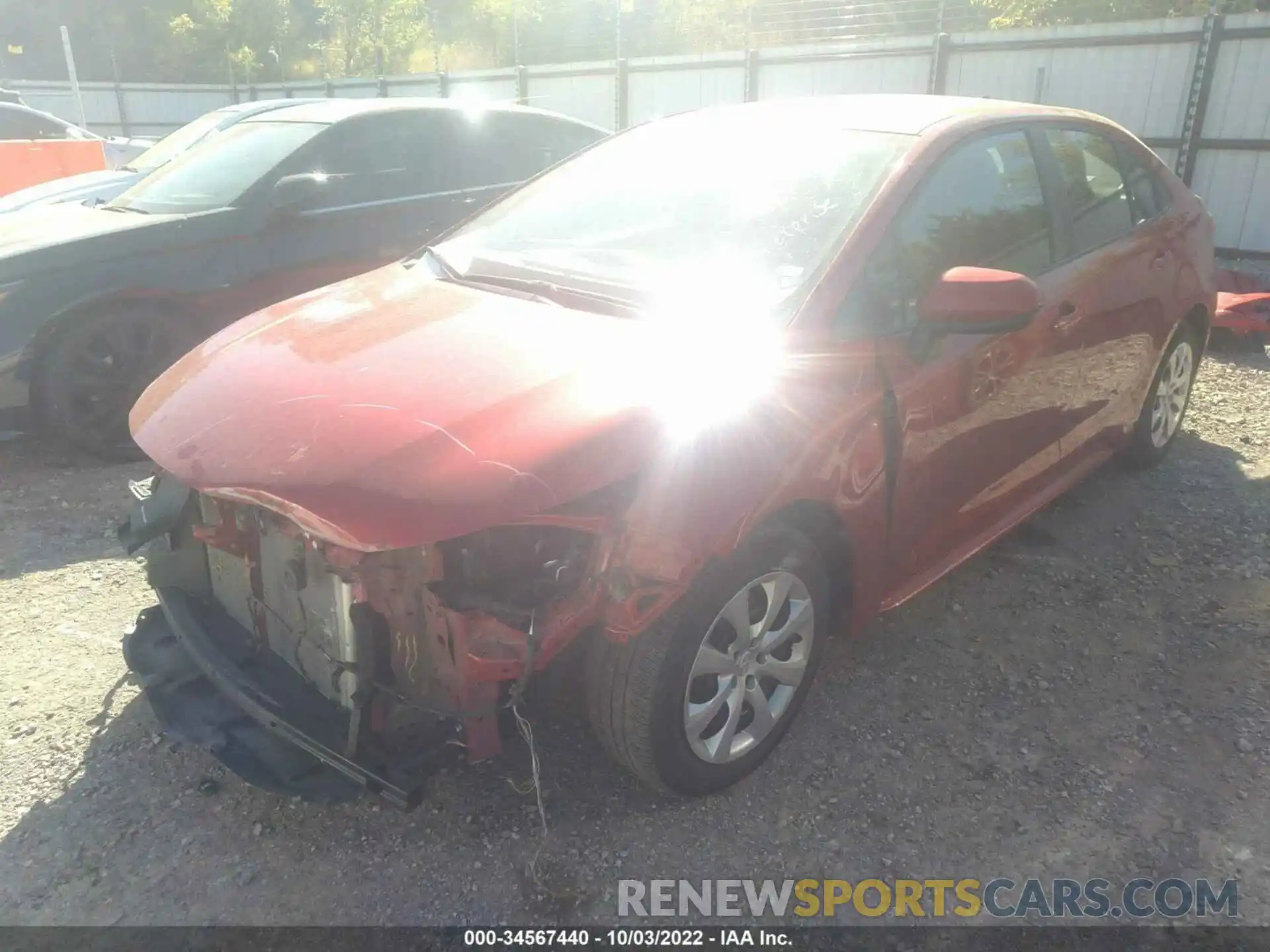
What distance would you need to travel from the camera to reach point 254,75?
3778 cm

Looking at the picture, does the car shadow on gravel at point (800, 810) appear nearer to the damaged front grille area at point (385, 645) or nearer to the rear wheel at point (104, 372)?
the damaged front grille area at point (385, 645)

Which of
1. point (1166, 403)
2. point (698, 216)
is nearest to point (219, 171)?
point (698, 216)

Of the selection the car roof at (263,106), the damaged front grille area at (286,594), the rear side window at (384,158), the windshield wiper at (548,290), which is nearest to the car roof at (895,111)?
the windshield wiper at (548,290)

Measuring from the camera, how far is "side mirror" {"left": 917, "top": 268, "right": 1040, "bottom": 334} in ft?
8.11

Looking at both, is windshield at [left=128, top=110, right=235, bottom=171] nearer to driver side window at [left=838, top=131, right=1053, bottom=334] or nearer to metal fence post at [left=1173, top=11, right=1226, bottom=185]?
driver side window at [left=838, top=131, right=1053, bottom=334]

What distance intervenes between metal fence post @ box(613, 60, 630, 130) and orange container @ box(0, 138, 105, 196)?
279 inches

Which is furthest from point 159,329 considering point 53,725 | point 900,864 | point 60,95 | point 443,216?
point 60,95

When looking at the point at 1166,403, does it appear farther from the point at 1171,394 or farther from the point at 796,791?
the point at 796,791

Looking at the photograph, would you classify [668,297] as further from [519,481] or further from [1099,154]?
[1099,154]

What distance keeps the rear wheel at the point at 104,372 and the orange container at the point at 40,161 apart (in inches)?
265

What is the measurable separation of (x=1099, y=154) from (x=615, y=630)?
295 centimetres

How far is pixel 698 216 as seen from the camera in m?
2.85

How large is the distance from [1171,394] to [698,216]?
9.29ft

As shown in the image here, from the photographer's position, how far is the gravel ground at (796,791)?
7.51ft
